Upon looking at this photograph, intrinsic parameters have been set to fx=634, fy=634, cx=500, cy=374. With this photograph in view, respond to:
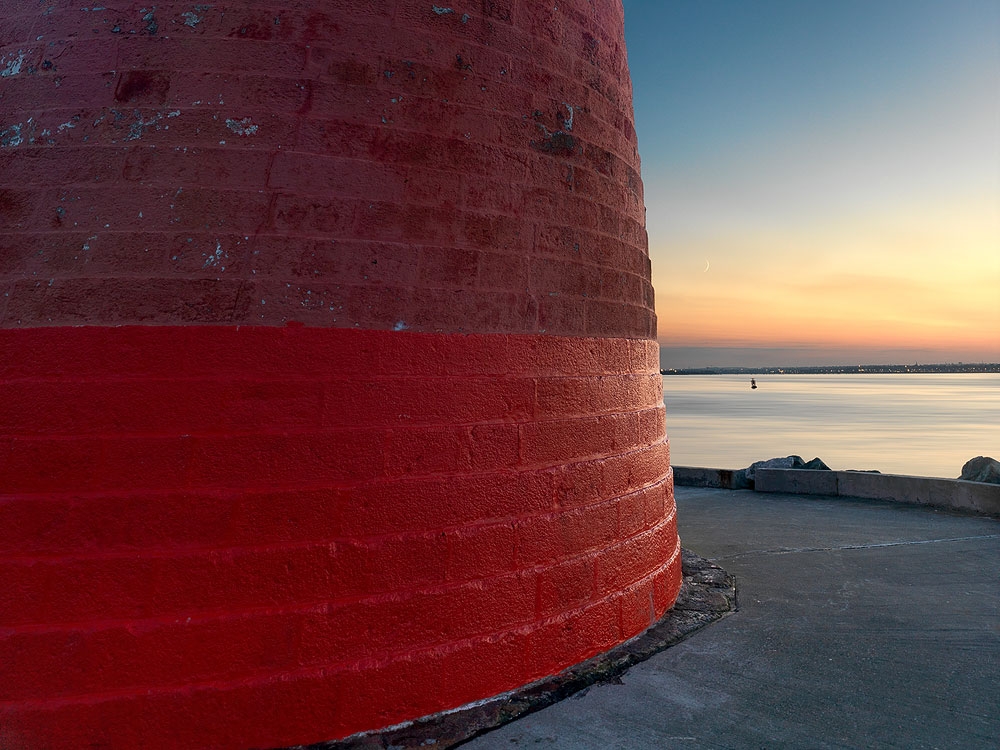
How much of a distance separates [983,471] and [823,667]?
699 cm

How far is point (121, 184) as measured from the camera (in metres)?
2.82

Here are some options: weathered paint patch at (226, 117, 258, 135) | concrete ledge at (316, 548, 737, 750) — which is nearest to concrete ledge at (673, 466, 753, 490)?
concrete ledge at (316, 548, 737, 750)

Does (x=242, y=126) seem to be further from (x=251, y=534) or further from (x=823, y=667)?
(x=823, y=667)

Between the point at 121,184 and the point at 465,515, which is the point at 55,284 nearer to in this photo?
the point at 121,184

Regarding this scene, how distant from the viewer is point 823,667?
3.57m

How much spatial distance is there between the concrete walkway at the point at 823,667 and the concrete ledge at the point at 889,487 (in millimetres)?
1799

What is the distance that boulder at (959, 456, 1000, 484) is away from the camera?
27.8ft

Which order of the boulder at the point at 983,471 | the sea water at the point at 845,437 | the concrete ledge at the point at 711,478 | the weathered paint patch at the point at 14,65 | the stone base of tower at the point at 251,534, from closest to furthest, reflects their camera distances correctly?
the stone base of tower at the point at 251,534
the weathered paint patch at the point at 14,65
the boulder at the point at 983,471
the concrete ledge at the point at 711,478
the sea water at the point at 845,437

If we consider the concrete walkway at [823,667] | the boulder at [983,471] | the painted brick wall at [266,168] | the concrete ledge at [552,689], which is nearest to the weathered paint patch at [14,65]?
the painted brick wall at [266,168]

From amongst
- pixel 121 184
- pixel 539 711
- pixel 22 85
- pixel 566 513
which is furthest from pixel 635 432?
pixel 22 85

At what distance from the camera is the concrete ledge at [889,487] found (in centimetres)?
786

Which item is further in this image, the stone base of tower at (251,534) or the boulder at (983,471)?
the boulder at (983,471)

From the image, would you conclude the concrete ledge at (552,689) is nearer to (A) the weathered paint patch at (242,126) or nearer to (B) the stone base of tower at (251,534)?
(B) the stone base of tower at (251,534)

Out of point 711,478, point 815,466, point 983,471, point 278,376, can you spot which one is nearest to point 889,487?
point 983,471
